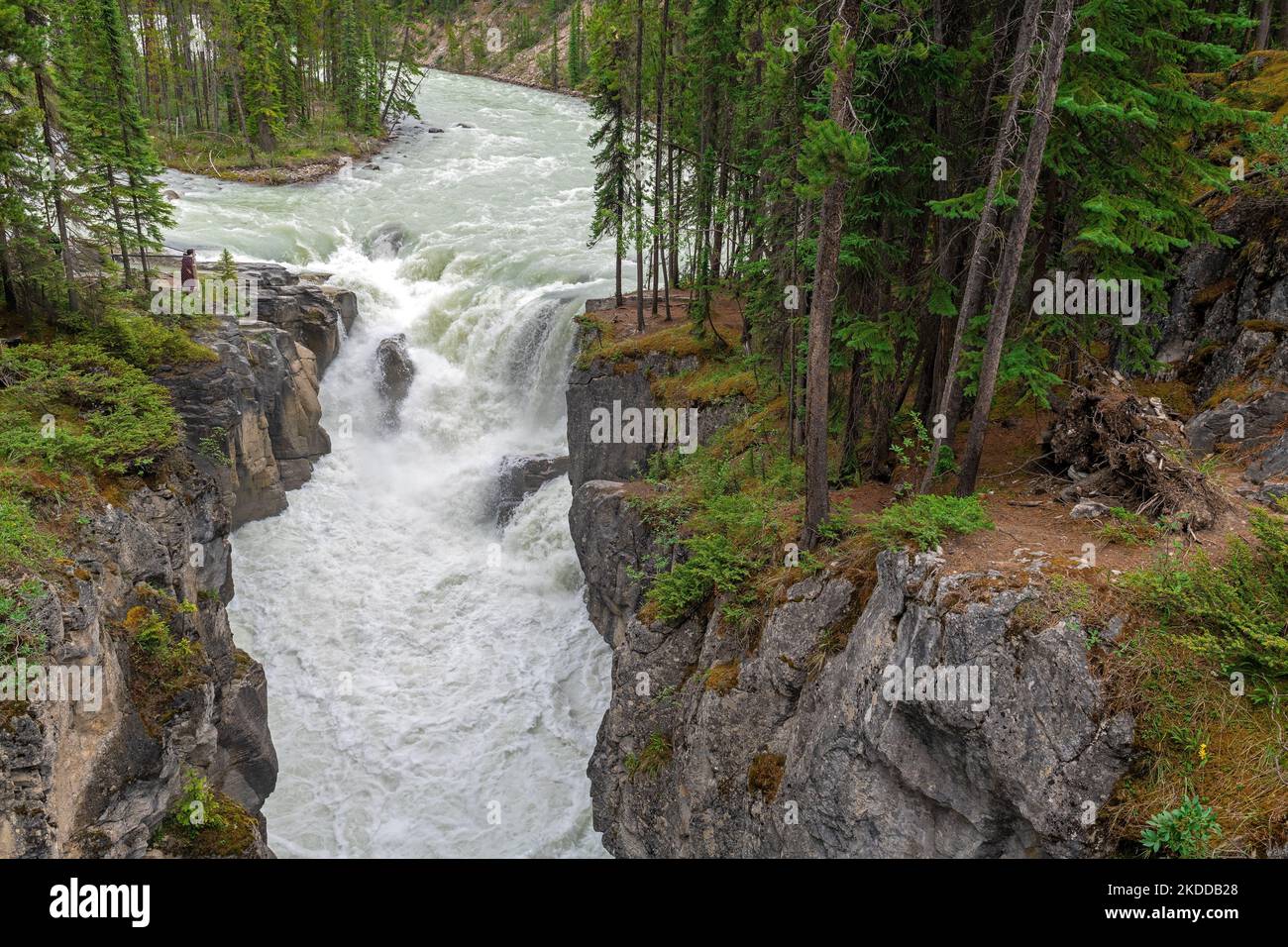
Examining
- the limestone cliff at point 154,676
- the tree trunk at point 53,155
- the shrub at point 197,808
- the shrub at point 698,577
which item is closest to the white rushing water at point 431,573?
the limestone cliff at point 154,676

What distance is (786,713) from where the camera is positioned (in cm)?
1166

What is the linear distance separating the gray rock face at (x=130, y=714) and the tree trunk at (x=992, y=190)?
45.7 feet

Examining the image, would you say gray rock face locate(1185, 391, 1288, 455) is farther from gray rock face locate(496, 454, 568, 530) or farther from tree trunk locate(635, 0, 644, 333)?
gray rock face locate(496, 454, 568, 530)

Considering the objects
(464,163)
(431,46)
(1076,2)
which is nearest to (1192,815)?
(1076,2)

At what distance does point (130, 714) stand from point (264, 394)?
45.1 feet

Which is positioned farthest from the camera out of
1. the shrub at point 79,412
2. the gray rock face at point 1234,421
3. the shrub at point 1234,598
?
the shrub at point 79,412

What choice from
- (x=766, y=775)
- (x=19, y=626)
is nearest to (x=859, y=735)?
(x=766, y=775)

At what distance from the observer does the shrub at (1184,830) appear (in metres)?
6.77

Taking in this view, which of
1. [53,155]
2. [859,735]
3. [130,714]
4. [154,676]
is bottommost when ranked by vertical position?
[130,714]

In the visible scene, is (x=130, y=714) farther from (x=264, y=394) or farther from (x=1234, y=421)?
(x=1234, y=421)

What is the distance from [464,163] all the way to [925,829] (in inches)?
2004

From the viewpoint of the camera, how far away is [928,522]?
33.5 feet

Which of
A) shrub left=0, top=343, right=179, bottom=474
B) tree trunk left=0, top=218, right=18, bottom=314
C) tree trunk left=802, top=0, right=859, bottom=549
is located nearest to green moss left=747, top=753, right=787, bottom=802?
tree trunk left=802, top=0, right=859, bottom=549

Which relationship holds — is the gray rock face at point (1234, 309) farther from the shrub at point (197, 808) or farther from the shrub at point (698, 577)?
the shrub at point (197, 808)
